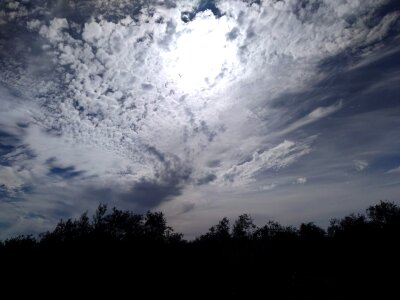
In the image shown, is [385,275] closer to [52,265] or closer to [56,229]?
[52,265]

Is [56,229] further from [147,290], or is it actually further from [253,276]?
[253,276]

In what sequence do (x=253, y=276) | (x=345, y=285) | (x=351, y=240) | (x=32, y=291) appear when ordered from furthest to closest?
(x=351, y=240) → (x=253, y=276) → (x=345, y=285) → (x=32, y=291)

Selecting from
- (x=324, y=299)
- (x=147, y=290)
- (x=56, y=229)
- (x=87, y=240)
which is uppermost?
(x=56, y=229)

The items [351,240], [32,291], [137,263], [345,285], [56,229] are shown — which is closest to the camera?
[32,291]

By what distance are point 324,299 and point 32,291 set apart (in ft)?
107

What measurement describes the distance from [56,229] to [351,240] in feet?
238

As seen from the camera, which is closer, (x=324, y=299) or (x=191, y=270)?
(x=324, y=299)

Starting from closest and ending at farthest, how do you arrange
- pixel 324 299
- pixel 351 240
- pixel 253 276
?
1. pixel 324 299
2. pixel 253 276
3. pixel 351 240

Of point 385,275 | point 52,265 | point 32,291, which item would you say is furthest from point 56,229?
point 385,275

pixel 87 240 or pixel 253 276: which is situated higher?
pixel 87 240

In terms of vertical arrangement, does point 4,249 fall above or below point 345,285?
above

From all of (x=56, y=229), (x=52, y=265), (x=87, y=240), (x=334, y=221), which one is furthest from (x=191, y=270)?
(x=334, y=221)

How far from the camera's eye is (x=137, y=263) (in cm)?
4128

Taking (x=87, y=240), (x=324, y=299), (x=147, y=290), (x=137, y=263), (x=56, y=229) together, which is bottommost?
(x=324, y=299)
